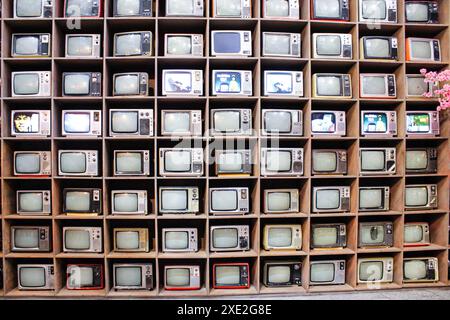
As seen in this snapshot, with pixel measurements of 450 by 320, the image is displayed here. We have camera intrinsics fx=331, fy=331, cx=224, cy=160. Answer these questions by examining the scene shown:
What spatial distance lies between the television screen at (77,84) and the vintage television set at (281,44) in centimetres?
169

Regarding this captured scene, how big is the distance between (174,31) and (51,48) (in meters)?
1.17

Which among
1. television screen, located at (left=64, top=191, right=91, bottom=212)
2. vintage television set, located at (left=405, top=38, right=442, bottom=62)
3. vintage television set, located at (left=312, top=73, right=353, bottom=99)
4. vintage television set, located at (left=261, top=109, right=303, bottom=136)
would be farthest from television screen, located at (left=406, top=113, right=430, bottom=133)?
television screen, located at (left=64, top=191, right=91, bottom=212)

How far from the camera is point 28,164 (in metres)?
3.09

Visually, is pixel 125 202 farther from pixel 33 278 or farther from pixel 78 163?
pixel 33 278

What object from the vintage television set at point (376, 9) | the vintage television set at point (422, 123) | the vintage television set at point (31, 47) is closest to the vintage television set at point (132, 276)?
the vintage television set at point (31, 47)

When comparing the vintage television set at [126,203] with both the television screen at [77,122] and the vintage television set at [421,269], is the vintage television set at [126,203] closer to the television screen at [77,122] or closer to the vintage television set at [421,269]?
the television screen at [77,122]

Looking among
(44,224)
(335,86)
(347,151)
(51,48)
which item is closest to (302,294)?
(347,151)

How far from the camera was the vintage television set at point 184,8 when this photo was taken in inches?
121

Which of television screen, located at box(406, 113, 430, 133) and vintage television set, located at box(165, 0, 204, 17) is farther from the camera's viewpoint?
television screen, located at box(406, 113, 430, 133)

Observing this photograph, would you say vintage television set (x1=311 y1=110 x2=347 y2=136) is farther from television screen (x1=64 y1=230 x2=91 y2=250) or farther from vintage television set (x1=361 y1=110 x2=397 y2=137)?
television screen (x1=64 y1=230 x2=91 y2=250)

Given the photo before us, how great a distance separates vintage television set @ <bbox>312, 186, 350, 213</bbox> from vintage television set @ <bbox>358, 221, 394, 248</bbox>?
280 mm

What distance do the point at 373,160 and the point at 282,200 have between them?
3.16 feet

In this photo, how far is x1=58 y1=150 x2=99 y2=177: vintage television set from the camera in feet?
10.1

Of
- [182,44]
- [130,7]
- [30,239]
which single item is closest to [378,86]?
[182,44]
